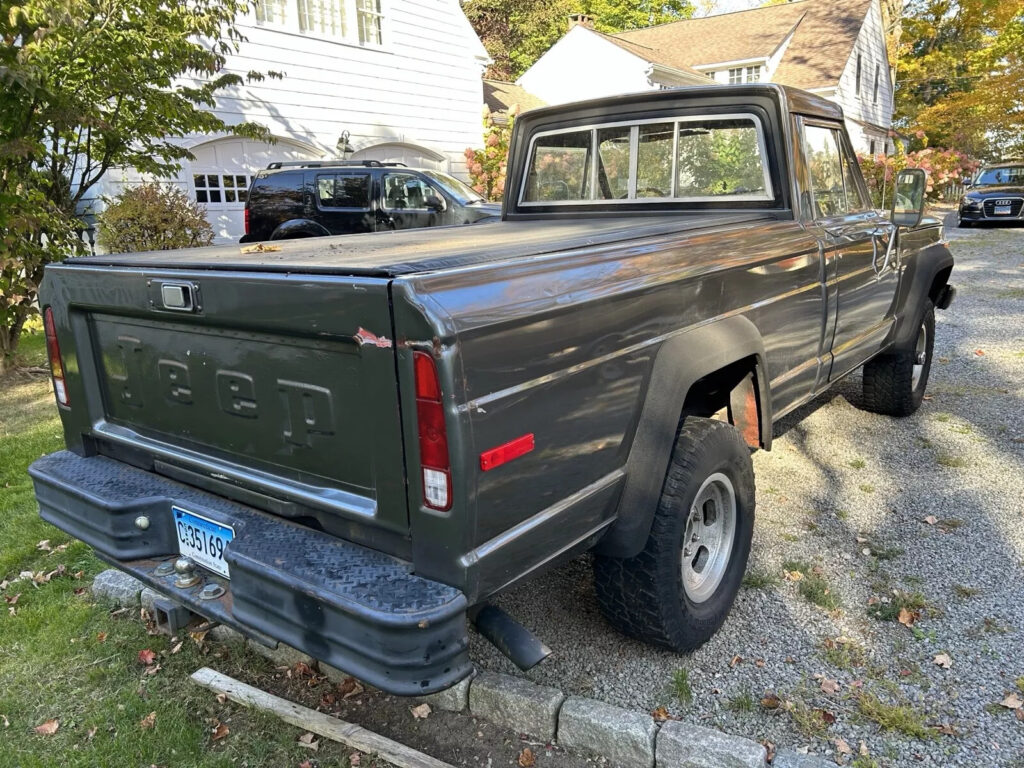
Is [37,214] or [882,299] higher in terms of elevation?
[37,214]

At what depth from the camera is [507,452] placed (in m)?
1.94

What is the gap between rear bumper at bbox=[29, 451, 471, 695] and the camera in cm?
186

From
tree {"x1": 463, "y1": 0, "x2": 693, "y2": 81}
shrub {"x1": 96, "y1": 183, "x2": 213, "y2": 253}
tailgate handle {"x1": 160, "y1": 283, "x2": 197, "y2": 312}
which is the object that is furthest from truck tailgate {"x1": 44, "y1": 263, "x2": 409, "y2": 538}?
tree {"x1": 463, "y1": 0, "x2": 693, "y2": 81}

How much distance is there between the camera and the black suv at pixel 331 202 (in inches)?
411

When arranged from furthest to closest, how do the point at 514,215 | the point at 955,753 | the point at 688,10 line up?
the point at 688,10 → the point at 514,215 → the point at 955,753

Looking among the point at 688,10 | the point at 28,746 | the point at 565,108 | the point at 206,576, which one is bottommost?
the point at 28,746

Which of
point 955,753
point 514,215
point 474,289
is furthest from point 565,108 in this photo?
point 955,753

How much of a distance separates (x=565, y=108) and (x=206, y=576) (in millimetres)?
3219

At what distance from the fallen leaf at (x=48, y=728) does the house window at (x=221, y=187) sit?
31.7 feet

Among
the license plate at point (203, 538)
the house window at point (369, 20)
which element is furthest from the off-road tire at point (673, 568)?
the house window at point (369, 20)

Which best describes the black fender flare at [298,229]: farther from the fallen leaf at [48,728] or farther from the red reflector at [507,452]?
the red reflector at [507,452]

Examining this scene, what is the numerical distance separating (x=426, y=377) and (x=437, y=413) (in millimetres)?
91

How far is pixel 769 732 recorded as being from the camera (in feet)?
8.30

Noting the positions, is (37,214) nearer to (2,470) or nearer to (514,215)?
(2,470)
